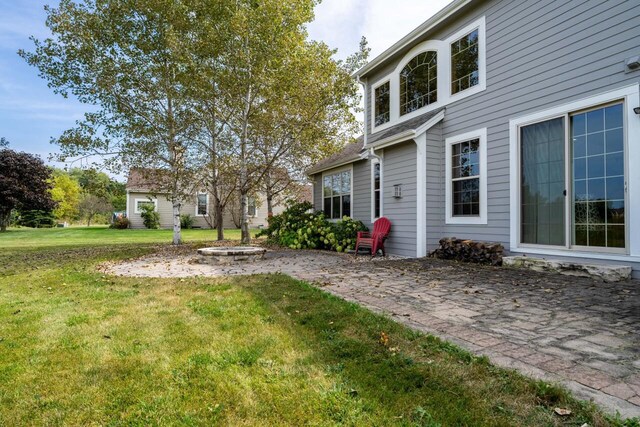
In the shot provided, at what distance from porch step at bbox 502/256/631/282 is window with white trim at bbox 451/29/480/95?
11.8ft

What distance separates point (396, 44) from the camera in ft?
28.3

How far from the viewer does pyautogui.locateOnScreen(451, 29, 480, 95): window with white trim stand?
7022 millimetres

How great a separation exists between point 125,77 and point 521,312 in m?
11.8

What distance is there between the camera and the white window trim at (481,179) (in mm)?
6754

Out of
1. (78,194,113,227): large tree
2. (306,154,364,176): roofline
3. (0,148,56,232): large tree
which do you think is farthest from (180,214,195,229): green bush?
(306,154,364,176): roofline

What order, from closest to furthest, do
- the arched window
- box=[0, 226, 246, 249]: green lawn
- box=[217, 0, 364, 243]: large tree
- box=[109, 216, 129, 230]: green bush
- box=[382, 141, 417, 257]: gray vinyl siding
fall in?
1. box=[382, 141, 417, 257]: gray vinyl siding
2. the arched window
3. box=[217, 0, 364, 243]: large tree
4. box=[0, 226, 246, 249]: green lawn
5. box=[109, 216, 129, 230]: green bush

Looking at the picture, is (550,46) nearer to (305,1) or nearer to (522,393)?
(522,393)

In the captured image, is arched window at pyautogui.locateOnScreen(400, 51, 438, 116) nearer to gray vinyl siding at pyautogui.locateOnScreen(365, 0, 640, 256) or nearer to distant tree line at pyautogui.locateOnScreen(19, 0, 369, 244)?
gray vinyl siding at pyautogui.locateOnScreen(365, 0, 640, 256)

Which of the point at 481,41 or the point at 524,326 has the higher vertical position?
the point at 481,41

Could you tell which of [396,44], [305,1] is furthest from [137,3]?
[396,44]

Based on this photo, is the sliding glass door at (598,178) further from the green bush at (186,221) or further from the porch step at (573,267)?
the green bush at (186,221)

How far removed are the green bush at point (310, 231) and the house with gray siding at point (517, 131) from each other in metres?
0.99

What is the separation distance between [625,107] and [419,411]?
524cm

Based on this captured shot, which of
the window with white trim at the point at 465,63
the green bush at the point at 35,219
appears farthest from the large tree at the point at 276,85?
the green bush at the point at 35,219
